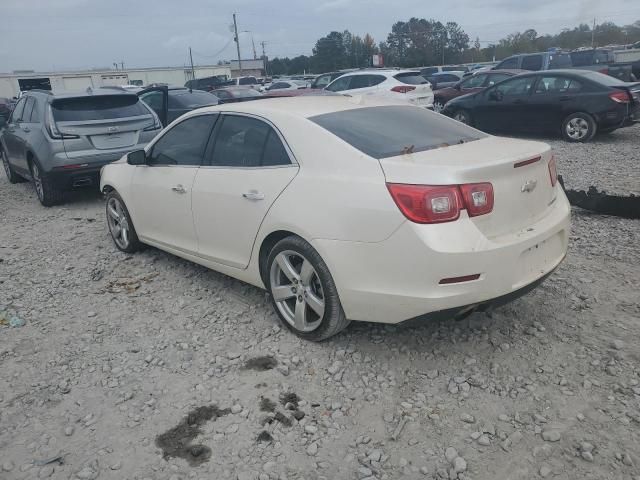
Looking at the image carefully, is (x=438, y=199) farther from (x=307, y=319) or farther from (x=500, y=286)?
(x=307, y=319)

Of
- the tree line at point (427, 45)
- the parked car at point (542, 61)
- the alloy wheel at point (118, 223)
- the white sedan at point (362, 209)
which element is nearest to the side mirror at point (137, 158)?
the white sedan at point (362, 209)

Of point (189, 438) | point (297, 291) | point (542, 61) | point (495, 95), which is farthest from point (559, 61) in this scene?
point (189, 438)

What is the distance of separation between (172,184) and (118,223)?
4.98 feet

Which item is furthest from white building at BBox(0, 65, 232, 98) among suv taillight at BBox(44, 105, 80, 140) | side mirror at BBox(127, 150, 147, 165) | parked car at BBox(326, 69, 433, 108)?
side mirror at BBox(127, 150, 147, 165)

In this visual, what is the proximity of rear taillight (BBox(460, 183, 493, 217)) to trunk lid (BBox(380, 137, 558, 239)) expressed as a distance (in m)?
0.03

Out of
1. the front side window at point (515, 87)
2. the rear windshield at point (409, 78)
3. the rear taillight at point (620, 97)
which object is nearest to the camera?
the rear taillight at point (620, 97)

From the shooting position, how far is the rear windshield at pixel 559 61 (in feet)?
61.1

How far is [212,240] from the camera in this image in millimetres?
4219

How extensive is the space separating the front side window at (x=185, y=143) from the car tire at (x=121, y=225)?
32.8 inches

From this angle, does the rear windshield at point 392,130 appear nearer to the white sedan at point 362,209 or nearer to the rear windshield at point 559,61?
the white sedan at point 362,209

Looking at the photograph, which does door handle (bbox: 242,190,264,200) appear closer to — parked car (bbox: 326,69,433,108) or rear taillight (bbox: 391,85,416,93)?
parked car (bbox: 326,69,433,108)

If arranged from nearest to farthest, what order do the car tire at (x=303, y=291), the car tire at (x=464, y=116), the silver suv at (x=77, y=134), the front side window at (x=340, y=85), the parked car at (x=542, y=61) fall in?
the car tire at (x=303, y=291), the silver suv at (x=77, y=134), the car tire at (x=464, y=116), the front side window at (x=340, y=85), the parked car at (x=542, y=61)

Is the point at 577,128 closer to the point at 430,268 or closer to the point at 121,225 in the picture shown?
the point at 121,225

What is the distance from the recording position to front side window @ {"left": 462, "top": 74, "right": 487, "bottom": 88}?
1529 cm
